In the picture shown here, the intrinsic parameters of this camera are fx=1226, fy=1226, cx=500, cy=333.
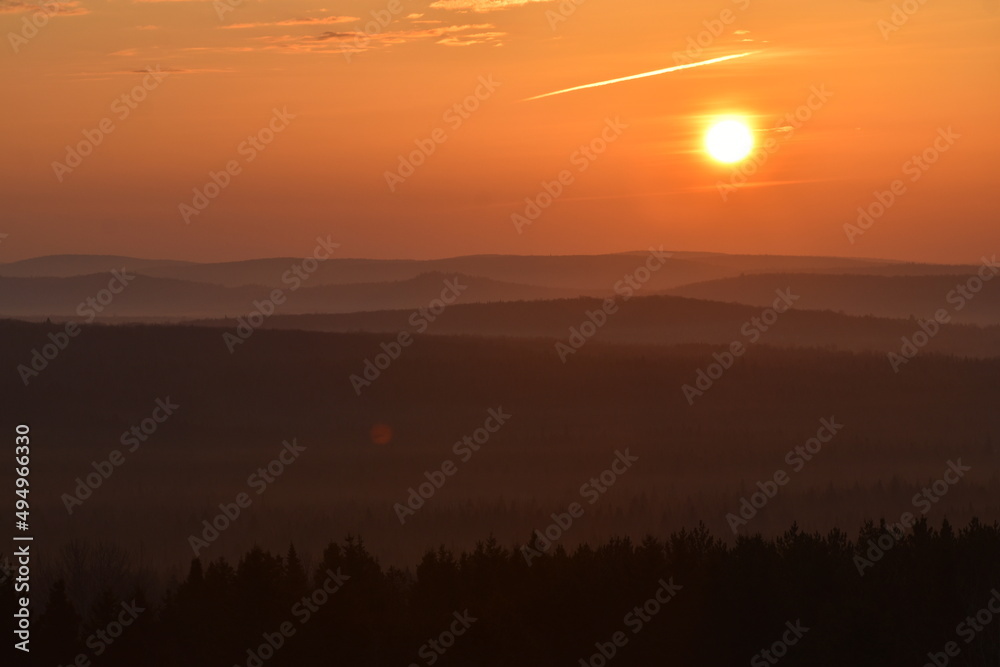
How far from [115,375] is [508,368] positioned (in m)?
42.0

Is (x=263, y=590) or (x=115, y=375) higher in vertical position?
(x=115, y=375)

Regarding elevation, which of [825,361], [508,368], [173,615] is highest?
[825,361]

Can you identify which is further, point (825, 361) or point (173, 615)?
point (825, 361)

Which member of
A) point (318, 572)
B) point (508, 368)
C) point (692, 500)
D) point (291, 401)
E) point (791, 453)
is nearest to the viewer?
point (318, 572)

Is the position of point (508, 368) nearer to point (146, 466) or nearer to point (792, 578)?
point (146, 466)

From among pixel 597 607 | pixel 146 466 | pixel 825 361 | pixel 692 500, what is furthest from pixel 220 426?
pixel 597 607

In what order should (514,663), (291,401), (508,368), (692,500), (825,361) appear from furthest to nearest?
(825,361) < (508,368) < (291,401) < (692,500) < (514,663)

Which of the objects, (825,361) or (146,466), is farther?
(825,361)

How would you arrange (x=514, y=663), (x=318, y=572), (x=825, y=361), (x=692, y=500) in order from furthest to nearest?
(x=825, y=361)
(x=692, y=500)
(x=318, y=572)
(x=514, y=663)

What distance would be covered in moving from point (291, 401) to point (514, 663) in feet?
319

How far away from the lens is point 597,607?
2452cm

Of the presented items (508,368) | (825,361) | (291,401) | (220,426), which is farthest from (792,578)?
(825,361)

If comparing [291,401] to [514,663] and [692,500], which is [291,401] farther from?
[514,663]

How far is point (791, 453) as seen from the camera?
102 metres
